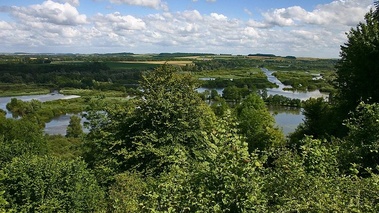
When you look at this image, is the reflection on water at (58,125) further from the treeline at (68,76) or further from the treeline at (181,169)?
the treeline at (181,169)

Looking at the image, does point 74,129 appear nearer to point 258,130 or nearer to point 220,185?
point 258,130

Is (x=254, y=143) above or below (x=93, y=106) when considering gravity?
below

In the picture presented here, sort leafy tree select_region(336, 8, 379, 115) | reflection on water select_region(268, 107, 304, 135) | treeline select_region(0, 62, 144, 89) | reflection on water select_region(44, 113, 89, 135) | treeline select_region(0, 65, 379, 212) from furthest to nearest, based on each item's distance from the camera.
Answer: treeline select_region(0, 62, 144, 89), reflection on water select_region(44, 113, 89, 135), reflection on water select_region(268, 107, 304, 135), leafy tree select_region(336, 8, 379, 115), treeline select_region(0, 65, 379, 212)

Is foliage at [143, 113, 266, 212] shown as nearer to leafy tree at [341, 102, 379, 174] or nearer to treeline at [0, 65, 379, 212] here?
treeline at [0, 65, 379, 212]

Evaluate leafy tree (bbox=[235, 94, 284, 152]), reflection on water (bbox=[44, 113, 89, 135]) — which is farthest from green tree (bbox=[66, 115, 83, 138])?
leafy tree (bbox=[235, 94, 284, 152])

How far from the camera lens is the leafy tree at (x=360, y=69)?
52.4ft

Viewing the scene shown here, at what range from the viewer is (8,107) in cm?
7519

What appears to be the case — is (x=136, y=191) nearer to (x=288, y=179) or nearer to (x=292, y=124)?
(x=288, y=179)

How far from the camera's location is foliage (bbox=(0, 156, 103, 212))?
1058 centimetres

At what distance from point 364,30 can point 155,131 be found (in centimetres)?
1160

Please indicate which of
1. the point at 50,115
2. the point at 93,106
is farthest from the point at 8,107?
the point at 93,106

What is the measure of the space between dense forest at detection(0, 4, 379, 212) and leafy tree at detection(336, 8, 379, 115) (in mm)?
49

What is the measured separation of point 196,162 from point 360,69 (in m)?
12.8

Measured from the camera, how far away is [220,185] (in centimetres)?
531
